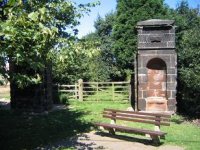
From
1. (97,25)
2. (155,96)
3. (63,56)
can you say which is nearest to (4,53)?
(63,56)

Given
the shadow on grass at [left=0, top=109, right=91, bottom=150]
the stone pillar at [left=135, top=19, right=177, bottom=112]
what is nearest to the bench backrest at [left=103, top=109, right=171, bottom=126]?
the shadow on grass at [left=0, top=109, right=91, bottom=150]

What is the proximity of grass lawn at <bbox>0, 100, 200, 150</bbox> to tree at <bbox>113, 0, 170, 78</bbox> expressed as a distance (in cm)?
1166

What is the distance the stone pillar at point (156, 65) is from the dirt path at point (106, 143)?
5.52 metres

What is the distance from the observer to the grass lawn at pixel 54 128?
35.6ft

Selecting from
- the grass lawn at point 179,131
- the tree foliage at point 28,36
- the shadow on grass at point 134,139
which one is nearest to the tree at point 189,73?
the grass lawn at point 179,131

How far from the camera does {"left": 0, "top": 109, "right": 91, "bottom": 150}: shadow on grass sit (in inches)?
433

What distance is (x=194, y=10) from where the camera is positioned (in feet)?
98.8

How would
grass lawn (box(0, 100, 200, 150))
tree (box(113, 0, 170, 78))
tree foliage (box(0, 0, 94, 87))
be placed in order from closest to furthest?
tree foliage (box(0, 0, 94, 87)) → grass lawn (box(0, 100, 200, 150)) → tree (box(113, 0, 170, 78))

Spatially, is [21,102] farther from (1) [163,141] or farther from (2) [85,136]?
(1) [163,141]

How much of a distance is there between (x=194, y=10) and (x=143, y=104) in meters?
16.0

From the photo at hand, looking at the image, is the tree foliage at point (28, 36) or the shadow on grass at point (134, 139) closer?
the tree foliage at point (28, 36)

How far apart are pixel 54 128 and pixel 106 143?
131 inches

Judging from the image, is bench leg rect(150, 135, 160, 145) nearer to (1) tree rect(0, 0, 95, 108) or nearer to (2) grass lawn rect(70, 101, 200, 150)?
(2) grass lawn rect(70, 101, 200, 150)

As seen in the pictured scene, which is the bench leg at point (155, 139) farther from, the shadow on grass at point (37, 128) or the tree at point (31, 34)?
the tree at point (31, 34)
